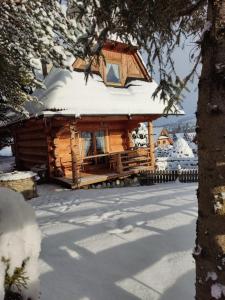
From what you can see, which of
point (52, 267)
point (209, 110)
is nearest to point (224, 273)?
point (209, 110)

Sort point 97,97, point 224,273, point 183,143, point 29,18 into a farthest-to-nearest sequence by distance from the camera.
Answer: point 183,143 < point 97,97 < point 29,18 < point 224,273

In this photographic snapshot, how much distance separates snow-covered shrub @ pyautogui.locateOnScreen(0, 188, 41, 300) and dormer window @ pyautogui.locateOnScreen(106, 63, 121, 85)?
13480 millimetres

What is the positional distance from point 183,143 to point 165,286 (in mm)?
42438

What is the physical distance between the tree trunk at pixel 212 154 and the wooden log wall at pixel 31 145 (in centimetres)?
1157

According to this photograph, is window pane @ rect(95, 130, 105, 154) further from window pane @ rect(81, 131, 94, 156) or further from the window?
window pane @ rect(81, 131, 94, 156)

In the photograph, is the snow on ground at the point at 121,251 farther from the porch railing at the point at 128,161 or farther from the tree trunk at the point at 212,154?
the porch railing at the point at 128,161

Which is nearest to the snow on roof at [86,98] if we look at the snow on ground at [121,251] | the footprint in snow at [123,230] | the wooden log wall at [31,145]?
the wooden log wall at [31,145]

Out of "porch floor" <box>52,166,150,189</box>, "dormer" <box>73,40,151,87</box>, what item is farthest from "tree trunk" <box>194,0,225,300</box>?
"dormer" <box>73,40,151,87</box>

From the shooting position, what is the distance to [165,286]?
354 cm

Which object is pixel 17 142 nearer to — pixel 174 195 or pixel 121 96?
pixel 121 96

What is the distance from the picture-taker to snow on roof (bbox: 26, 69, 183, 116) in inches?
462

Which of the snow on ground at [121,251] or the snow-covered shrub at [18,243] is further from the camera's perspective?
the snow on ground at [121,251]

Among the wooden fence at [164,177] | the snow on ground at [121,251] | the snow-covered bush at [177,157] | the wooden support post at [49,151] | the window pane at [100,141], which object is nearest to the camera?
the snow on ground at [121,251]

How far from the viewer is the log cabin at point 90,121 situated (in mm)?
12219
